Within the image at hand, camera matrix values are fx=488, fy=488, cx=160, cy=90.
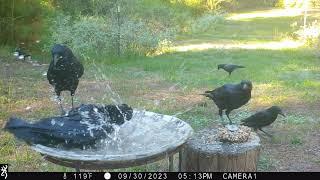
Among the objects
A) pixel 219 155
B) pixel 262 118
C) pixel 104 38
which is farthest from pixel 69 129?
pixel 104 38

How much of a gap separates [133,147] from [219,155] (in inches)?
37.8

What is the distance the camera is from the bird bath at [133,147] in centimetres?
407

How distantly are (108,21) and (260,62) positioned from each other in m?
4.96

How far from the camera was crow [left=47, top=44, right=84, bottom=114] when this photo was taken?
6.13 meters

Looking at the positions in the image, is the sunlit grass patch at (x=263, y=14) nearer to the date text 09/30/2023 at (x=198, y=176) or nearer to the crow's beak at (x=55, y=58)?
the crow's beak at (x=55, y=58)

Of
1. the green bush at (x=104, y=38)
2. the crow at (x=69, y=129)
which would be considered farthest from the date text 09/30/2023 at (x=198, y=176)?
the green bush at (x=104, y=38)

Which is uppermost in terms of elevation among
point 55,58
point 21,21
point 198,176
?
point 55,58

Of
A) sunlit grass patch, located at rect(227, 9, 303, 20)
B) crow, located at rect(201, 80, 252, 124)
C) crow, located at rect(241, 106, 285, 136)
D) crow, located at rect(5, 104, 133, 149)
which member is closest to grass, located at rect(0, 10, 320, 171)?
crow, located at rect(241, 106, 285, 136)

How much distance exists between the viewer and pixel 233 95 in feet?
19.4

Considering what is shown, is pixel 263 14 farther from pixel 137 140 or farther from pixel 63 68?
pixel 137 140

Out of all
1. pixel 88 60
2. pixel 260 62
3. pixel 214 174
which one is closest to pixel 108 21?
pixel 88 60

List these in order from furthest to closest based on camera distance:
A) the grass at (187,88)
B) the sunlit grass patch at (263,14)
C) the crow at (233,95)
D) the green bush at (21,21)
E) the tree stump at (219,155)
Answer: the sunlit grass patch at (263,14)
the green bush at (21,21)
the grass at (187,88)
the crow at (233,95)
the tree stump at (219,155)

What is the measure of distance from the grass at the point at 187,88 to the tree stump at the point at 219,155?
3.11ft

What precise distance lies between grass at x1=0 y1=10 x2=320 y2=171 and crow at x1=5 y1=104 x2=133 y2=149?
1472 mm
